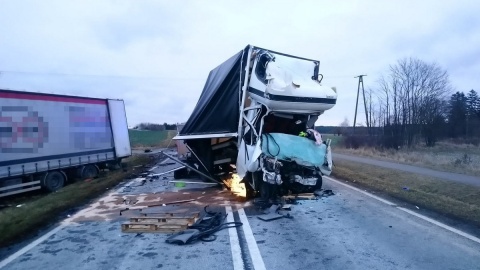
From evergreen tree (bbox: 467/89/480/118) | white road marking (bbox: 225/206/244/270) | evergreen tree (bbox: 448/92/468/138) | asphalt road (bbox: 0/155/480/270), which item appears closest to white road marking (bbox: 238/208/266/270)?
asphalt road (bbox: 0/155/480/270)

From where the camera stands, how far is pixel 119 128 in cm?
1675

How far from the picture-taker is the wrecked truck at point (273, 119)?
771cm

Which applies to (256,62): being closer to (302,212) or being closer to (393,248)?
(302,212)

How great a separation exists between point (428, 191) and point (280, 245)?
23.1 ft

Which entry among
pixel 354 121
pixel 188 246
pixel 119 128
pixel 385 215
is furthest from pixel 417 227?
pixel 354 121

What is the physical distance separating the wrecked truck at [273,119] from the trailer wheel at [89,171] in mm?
7078

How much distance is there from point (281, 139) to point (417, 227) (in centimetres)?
340

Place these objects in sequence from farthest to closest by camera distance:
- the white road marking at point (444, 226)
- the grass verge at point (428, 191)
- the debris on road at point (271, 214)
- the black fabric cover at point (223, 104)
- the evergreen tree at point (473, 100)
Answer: the evergreen tree at point (473, 100)
the black fabric cover at point (223, 104)
the grass verge at point (428, 191)
the debris on road at point (271, 214)
the white road marking at point (444, 226)

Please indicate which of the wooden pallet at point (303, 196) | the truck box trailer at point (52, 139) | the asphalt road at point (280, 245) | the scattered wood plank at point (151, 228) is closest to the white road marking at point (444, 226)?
the asphalt road at point (280, 245)

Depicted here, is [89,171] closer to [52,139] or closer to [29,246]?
[52,139]

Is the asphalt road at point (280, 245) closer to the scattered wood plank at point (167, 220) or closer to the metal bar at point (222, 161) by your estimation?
the scattered wood plank at point (167, 220)

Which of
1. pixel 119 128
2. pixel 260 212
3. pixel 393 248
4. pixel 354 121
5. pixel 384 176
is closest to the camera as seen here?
pixel 393 248

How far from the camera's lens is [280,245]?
195 inches

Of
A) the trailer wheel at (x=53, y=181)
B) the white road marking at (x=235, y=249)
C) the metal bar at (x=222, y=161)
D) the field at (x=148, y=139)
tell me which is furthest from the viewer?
the field at (x=148, y=139)
